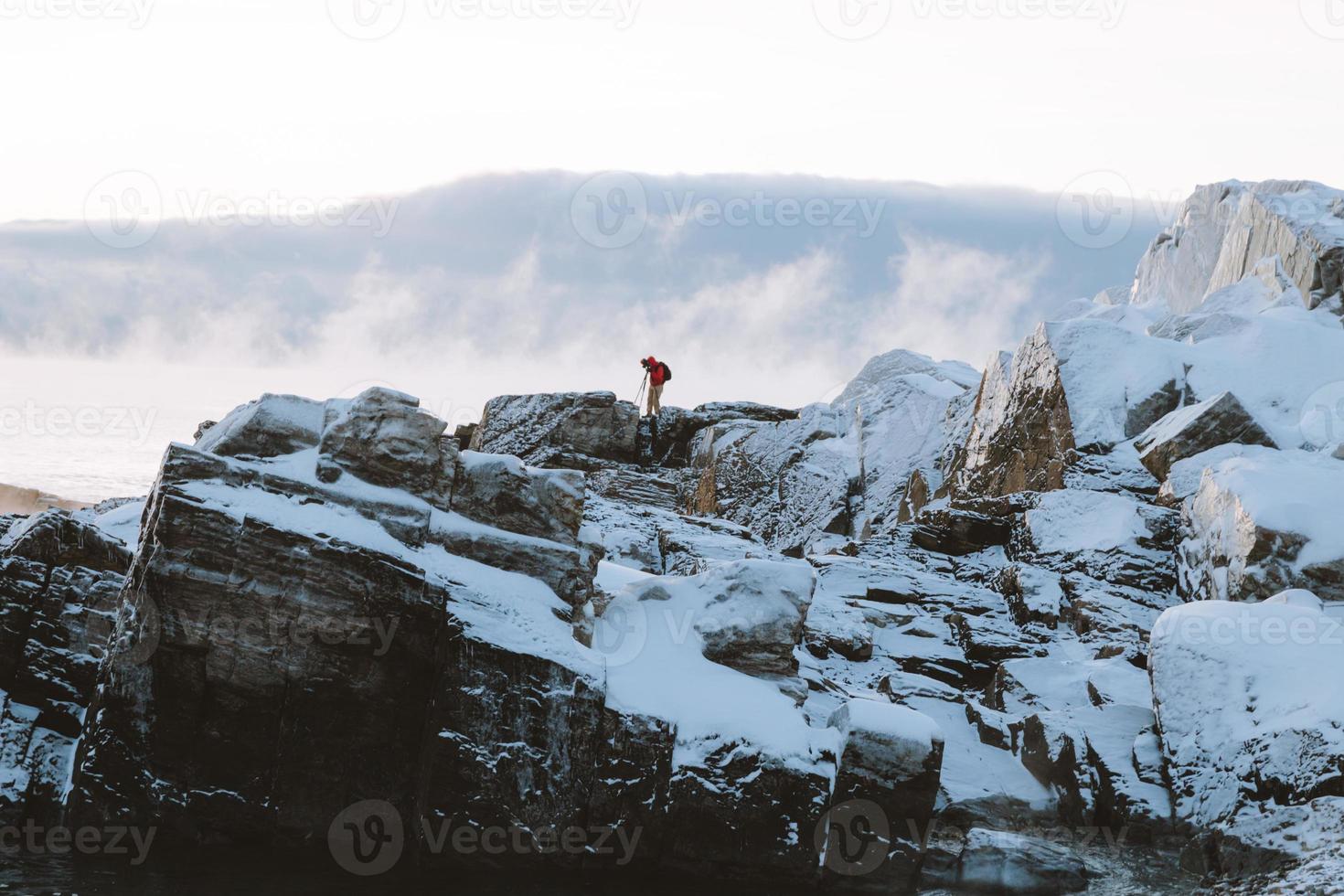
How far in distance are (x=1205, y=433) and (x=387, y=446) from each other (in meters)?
18.6

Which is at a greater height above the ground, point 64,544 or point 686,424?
point 64,544

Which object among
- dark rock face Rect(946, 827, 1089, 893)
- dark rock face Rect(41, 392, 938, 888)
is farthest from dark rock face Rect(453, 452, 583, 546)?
dark rock face Rect(946, 827, 1089, 893)

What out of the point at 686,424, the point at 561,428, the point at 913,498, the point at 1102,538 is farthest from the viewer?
the point at 686,424

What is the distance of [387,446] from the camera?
1725 cm

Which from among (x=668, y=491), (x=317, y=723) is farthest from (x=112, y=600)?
(x=668, y=491)

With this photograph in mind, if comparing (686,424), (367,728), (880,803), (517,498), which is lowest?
(880,803)

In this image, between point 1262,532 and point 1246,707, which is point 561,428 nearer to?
point 1262,532

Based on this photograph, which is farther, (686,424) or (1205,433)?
(686,424)

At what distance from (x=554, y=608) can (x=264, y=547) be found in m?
4.31

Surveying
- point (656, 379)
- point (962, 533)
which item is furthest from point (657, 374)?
point (962, 533)

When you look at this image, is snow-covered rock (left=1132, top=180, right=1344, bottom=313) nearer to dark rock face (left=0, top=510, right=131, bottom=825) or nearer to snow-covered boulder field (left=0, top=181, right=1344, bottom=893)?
snow-covered boulder field (left=0, top=181, right=1344, bottom=893)

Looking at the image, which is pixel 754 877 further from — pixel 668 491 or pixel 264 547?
pixel 668 491

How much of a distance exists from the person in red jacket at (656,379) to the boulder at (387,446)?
23460 mm

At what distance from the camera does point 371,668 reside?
50.9 feet
